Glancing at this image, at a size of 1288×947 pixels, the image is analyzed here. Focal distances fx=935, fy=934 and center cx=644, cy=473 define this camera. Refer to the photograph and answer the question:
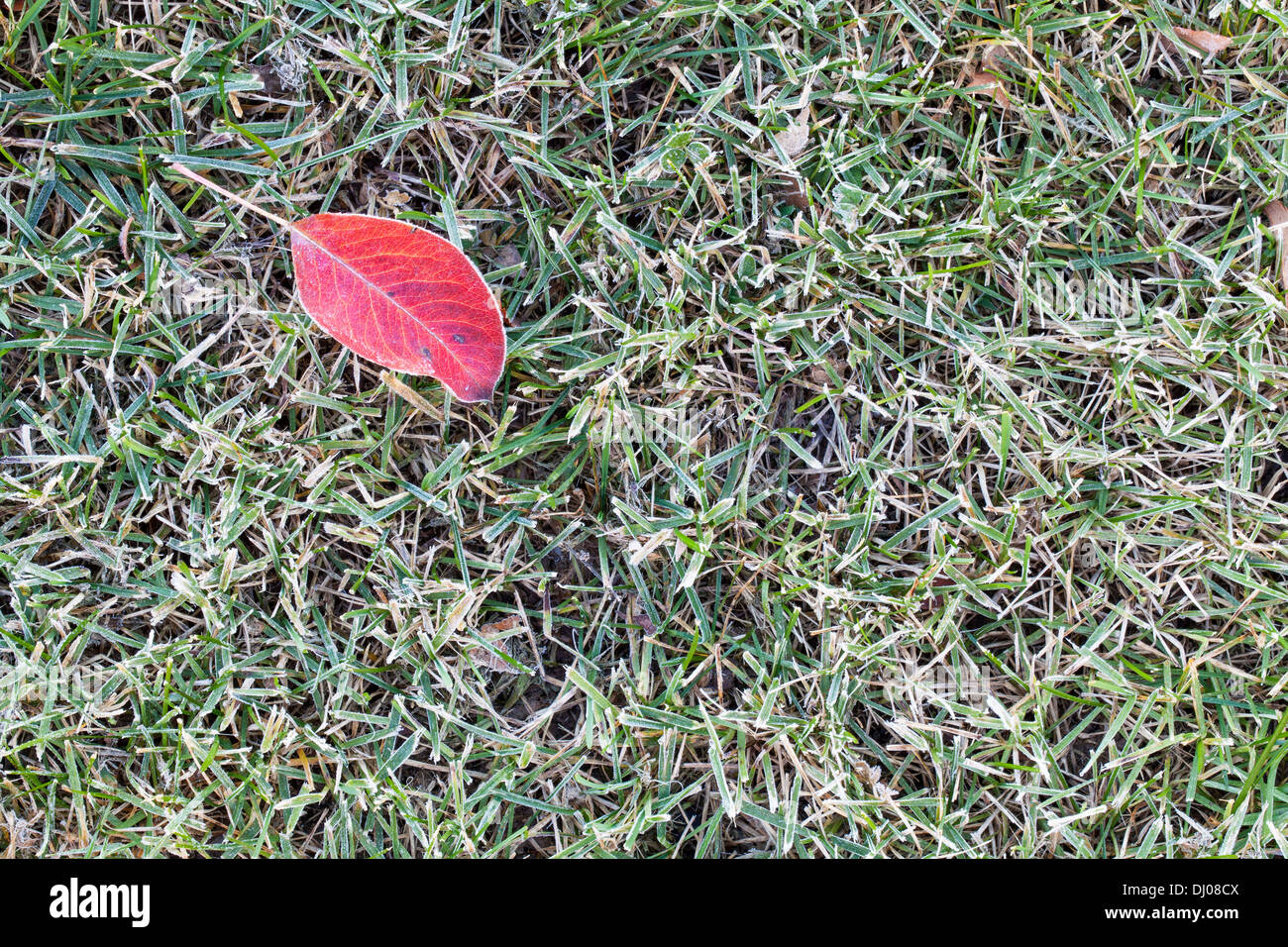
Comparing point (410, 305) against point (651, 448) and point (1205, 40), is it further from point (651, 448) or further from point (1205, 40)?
point (1205, 40)

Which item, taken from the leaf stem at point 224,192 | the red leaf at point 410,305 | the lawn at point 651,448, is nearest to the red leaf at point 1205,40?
the lawn at point 651,448

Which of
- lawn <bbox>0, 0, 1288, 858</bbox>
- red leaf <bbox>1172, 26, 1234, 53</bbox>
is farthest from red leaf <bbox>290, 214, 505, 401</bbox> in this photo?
red leaf <bbox>1172, 26, 1234, 53</bbox>

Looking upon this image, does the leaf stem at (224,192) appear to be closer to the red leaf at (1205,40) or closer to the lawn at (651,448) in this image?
the lawn at (651,448)

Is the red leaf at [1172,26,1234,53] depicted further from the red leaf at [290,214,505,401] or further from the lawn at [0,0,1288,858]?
the red leaf at [290,214,505,401]

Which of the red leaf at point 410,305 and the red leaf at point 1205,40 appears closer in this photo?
the red leaf at point 410,305

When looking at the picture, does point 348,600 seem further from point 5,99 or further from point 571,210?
point 5,99

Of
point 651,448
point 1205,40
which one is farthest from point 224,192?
point 1205,40
